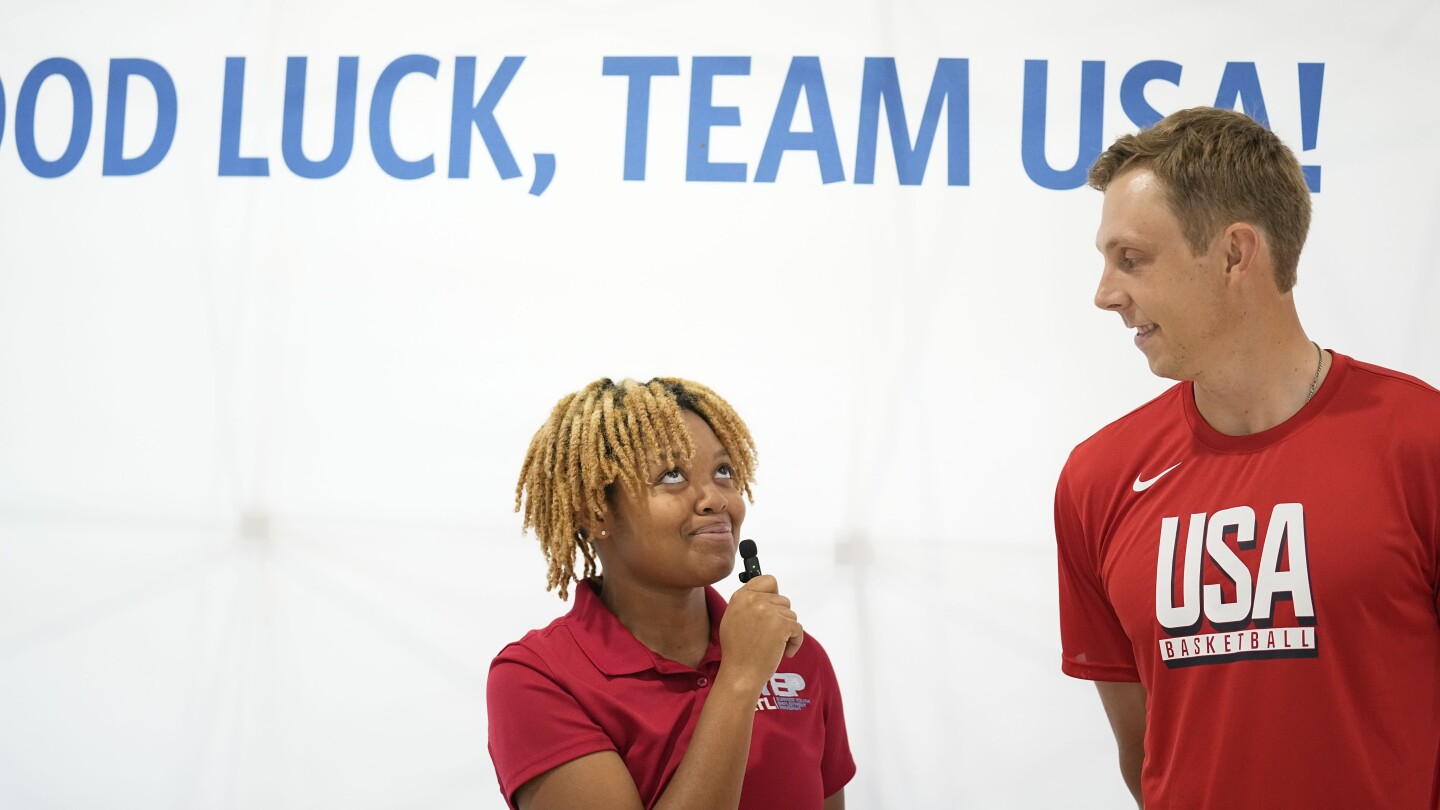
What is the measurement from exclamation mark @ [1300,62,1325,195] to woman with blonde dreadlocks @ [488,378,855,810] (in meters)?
1.26

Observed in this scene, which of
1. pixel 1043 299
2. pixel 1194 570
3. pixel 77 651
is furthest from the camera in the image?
pixel 77 651

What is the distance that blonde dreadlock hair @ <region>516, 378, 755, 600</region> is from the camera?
70.1 inches

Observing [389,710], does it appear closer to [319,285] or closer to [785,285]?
[319,285]

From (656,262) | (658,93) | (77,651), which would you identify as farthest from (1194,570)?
(77,651)

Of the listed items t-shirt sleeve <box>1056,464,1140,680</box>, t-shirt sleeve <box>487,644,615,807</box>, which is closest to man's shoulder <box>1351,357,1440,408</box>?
t-shirt sleeve <box>1056,464,1140,680</box>

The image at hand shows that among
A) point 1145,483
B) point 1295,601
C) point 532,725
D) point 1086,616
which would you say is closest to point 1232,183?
point 1145,483

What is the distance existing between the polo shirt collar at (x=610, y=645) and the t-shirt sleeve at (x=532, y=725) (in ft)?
0.24

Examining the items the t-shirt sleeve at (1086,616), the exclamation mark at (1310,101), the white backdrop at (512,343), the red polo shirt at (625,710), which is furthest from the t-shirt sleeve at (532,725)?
the exclamation mark at (1310,101)

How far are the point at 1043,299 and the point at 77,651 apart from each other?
199cm

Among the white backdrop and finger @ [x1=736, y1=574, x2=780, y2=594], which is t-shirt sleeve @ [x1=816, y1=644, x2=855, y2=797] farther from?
the white backdrop

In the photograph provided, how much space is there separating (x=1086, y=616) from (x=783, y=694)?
0.40 m

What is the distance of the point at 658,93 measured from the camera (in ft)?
8.61

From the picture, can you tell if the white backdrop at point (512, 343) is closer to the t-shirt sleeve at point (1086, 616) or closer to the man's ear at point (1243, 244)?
the t-shirt sleeve at point (1086, 616)

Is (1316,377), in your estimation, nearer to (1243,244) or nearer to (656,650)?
(1243,244)
